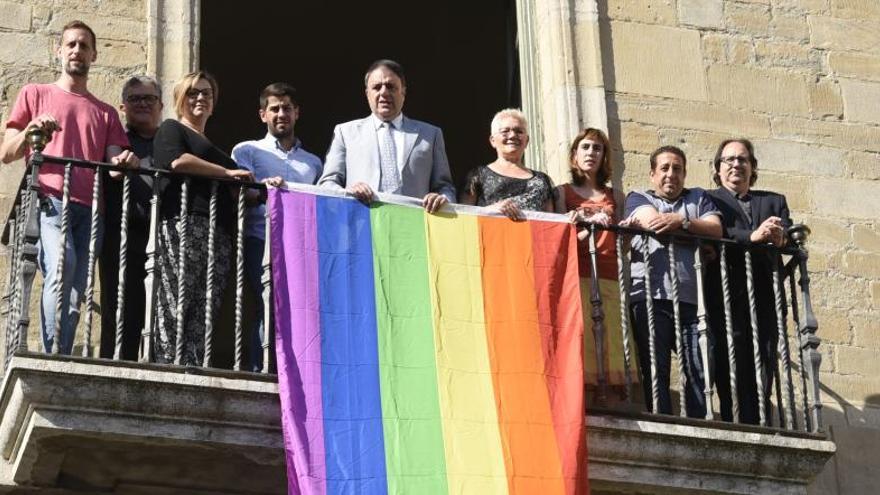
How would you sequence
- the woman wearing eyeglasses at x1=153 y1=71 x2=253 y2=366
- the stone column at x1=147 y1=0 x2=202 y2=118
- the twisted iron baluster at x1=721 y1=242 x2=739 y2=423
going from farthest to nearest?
the stone column at x1=147 y1=0 x2=202 y2=118 → the twisted iron baluster at x1=721 y1=242 x2=739 y2=423 → the woman wearing eyeglasses at x1=153 y1=71 x2=253 y2=366

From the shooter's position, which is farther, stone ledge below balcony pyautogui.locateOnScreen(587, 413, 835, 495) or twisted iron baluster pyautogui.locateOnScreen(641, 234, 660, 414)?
twisted iron baluster pyautogui.locateOnScreen(641, 234, 660, 414)

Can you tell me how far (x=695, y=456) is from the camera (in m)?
8.21

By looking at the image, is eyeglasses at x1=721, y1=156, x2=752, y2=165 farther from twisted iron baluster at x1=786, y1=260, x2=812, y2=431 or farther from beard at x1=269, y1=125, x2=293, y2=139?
beard at x1=269, y1=125, x2=293, y2=139

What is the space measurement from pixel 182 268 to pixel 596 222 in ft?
5.41

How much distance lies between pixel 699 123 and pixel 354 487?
9.94 feet

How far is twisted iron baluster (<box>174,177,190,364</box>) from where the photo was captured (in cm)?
791

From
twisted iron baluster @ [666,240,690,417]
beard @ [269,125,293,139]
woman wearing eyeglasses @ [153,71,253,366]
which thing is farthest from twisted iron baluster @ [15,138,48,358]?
twisted iron baluster @ [666,240,690,417]

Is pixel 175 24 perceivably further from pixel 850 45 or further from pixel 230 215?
pixel 850 45

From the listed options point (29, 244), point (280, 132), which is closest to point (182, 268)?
point (29, 244)

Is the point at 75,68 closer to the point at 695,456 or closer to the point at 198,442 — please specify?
the point at 198,442

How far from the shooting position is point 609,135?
9805 millimetres

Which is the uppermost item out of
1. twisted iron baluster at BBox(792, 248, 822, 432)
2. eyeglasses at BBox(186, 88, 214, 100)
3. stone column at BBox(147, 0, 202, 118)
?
stone column at BBox(147, 0, 202, 118)

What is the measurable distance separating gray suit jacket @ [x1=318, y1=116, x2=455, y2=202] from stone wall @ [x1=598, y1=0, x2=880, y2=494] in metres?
1.29

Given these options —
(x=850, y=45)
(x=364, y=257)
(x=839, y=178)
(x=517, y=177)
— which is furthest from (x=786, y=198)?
(x=364, y=257)
